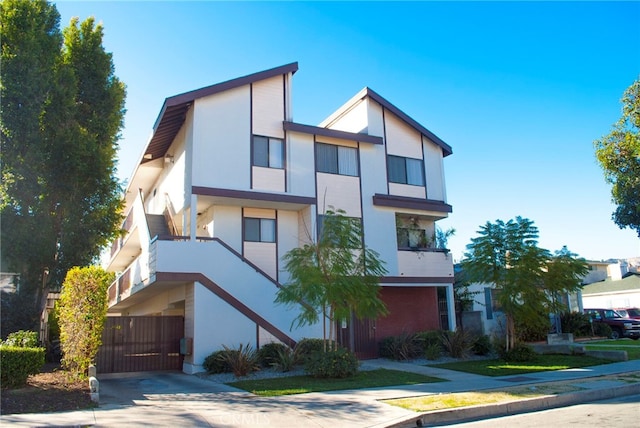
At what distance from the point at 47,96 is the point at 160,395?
12328 millimetres

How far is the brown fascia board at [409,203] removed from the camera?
2302 cm

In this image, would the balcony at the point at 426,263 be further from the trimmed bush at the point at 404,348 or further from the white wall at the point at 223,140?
the white wall at the point at 223,140

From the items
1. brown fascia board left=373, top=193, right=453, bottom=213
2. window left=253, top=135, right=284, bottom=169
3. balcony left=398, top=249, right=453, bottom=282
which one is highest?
window left=253, top=135, right=284, bottom=169

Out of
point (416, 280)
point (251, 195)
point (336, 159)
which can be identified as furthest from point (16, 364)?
point (416, 280)

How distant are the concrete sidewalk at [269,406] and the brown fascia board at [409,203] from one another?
9265mm

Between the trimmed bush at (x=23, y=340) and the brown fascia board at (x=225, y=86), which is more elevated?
the brown fascia board at (x=225, y=86)

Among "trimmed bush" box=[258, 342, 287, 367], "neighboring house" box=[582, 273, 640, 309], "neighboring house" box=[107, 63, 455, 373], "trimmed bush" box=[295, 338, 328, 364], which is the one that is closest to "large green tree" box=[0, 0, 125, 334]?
"neighboring house" box=[107, 63, 455, 373]

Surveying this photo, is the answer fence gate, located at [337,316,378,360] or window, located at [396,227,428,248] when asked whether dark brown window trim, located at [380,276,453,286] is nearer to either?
window, located at [396,227,428,248]

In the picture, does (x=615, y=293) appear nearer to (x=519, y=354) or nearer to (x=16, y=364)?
(x=519, y=354)

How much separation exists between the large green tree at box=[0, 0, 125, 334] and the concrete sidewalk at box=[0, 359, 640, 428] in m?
6.82

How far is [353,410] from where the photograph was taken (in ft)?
35.0

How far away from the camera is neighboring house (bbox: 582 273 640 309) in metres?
40.1

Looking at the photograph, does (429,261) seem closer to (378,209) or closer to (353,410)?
(378,209)

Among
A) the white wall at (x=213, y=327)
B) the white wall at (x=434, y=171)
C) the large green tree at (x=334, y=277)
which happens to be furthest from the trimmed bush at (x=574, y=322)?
the white wall at (x=213, y=327)
